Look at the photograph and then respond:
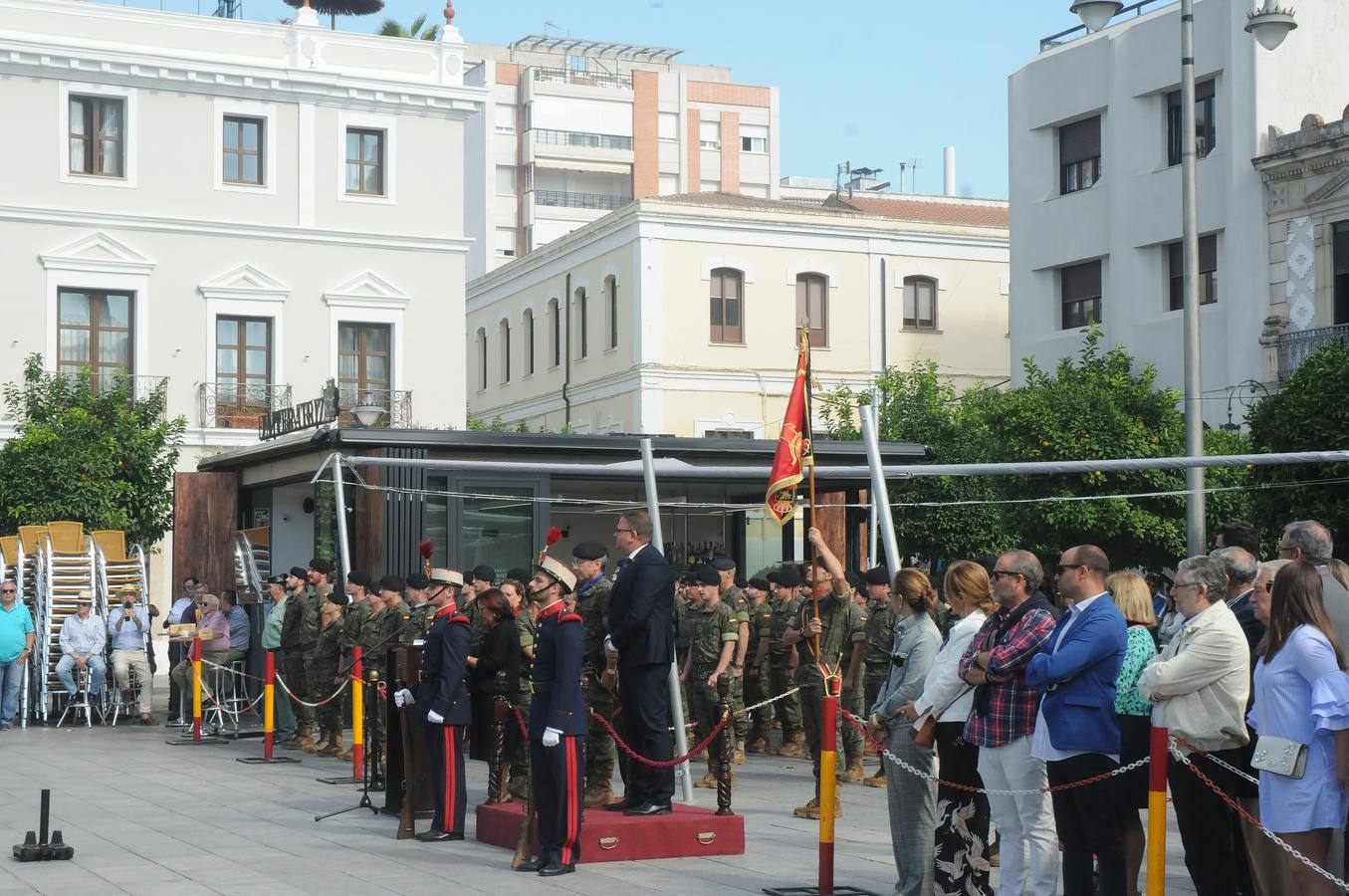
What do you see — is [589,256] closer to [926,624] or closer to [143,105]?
[143,105]

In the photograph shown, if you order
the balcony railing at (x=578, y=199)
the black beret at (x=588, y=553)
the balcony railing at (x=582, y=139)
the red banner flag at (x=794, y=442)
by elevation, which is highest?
the balcony railing at (x=582, y=139)

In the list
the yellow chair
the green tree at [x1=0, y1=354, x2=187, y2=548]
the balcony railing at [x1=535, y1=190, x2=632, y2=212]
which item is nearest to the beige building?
the green tree at [x1=0, y1=354, x2=187, y2=548]

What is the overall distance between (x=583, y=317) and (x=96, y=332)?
51.5 ft

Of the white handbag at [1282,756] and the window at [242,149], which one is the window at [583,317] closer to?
the window at [242,149]

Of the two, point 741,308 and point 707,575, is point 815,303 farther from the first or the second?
point 707,575

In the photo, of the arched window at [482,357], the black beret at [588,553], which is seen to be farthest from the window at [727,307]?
the black beret at [588,553]

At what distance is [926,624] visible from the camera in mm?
10336

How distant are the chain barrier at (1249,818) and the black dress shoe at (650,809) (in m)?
4.23

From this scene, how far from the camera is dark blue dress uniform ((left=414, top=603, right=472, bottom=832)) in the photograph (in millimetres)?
12844

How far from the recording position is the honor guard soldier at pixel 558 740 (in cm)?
1124

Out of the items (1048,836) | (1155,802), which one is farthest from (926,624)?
(1155,802)

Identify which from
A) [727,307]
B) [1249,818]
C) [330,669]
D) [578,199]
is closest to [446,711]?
[1249,818]

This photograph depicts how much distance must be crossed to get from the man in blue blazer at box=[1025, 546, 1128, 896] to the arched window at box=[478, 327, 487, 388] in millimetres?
48743

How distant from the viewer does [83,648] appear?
24312mm
